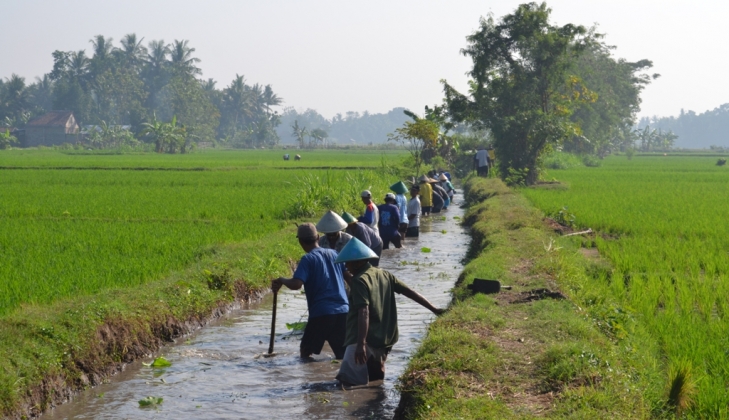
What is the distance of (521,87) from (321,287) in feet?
75.2

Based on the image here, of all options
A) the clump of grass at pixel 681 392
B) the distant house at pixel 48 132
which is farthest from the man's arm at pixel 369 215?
the distant house at pixel 48 132

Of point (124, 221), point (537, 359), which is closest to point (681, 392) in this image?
point (537, 359)

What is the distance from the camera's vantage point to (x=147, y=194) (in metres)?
22.5

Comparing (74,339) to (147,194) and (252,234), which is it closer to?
(252,234)

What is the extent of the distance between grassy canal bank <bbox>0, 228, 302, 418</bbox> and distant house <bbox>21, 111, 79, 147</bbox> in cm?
7459

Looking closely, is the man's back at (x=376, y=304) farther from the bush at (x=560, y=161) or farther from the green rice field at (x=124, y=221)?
the bush at (x=560, y=161)

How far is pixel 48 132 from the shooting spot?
80.2 metres

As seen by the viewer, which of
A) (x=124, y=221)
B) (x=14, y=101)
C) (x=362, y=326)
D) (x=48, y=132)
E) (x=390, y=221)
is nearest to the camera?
(x=362, y=326)

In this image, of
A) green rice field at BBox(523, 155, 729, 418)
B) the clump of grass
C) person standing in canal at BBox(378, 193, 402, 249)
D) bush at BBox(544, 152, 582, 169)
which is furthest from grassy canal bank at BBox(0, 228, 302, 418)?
bush at BBox(544, 152, 582, 169)

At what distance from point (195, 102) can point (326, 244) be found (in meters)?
85.4

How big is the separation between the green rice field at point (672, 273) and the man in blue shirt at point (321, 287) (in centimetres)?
231

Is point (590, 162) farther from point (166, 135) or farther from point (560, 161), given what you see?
point (166, 135)

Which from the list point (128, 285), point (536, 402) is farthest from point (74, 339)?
point (536, 402)

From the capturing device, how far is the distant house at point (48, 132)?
80.0m
